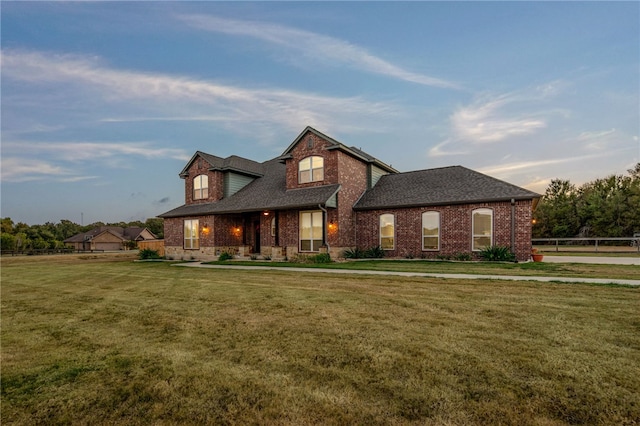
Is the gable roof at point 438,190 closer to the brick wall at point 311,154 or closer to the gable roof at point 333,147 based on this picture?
the gable roof at point 333,147

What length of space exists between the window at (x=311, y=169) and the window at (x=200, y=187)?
8167 mm

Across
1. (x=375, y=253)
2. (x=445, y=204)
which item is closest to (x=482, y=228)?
(x=445, y=204)

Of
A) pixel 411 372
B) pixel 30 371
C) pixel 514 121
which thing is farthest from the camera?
pixel 514 121

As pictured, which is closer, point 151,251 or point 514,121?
point 514,121

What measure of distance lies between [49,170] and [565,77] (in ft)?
158

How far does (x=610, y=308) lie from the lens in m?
5.29

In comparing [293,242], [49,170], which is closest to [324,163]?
[293,242]

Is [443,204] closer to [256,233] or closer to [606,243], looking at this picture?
[256,233]

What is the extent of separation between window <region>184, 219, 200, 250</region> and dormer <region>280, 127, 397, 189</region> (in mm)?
8044

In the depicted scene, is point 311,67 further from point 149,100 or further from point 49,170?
point 49,170

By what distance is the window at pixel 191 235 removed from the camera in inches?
838

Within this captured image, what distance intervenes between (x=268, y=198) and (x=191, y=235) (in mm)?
7152

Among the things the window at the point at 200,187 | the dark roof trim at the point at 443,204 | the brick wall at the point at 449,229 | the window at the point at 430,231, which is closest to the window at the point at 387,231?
the brick wall at the point at 449,229

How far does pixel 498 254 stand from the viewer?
14070 millimetres
